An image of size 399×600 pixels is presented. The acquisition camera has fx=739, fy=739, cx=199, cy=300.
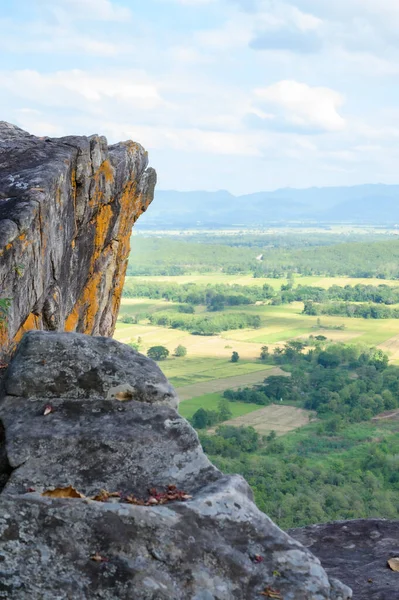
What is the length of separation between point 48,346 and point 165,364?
9783 centimetres

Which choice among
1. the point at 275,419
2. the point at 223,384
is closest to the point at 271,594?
the point at 275,419

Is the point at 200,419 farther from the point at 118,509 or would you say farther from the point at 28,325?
the point at 118,509

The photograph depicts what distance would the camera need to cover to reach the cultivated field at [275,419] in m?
76.1

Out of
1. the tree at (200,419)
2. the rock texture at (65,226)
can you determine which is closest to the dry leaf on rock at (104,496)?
the rock texture at (65,226)

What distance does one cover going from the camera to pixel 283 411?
8750 cm

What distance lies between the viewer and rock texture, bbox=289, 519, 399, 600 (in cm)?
715

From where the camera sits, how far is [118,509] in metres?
5.25

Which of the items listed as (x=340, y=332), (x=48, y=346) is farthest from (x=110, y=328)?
(x=340, y=332)

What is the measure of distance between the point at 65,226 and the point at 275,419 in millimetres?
72005

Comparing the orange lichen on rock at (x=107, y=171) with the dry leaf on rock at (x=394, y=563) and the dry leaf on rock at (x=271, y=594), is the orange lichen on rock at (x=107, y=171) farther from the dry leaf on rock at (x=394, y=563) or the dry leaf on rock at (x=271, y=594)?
the dry leaf on rock at (x=271, y=594)

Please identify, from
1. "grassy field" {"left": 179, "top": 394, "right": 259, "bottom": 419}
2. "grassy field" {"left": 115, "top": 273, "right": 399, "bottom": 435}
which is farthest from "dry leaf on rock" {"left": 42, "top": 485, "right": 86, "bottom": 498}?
"grassy field" {"left": 179, "top": 394, "right": 259, "bottom": 419}

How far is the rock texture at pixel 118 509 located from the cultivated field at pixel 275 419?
67.2 metres

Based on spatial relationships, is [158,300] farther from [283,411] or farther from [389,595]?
[389,595]

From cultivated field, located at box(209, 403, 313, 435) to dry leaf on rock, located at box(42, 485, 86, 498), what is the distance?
6850cm
